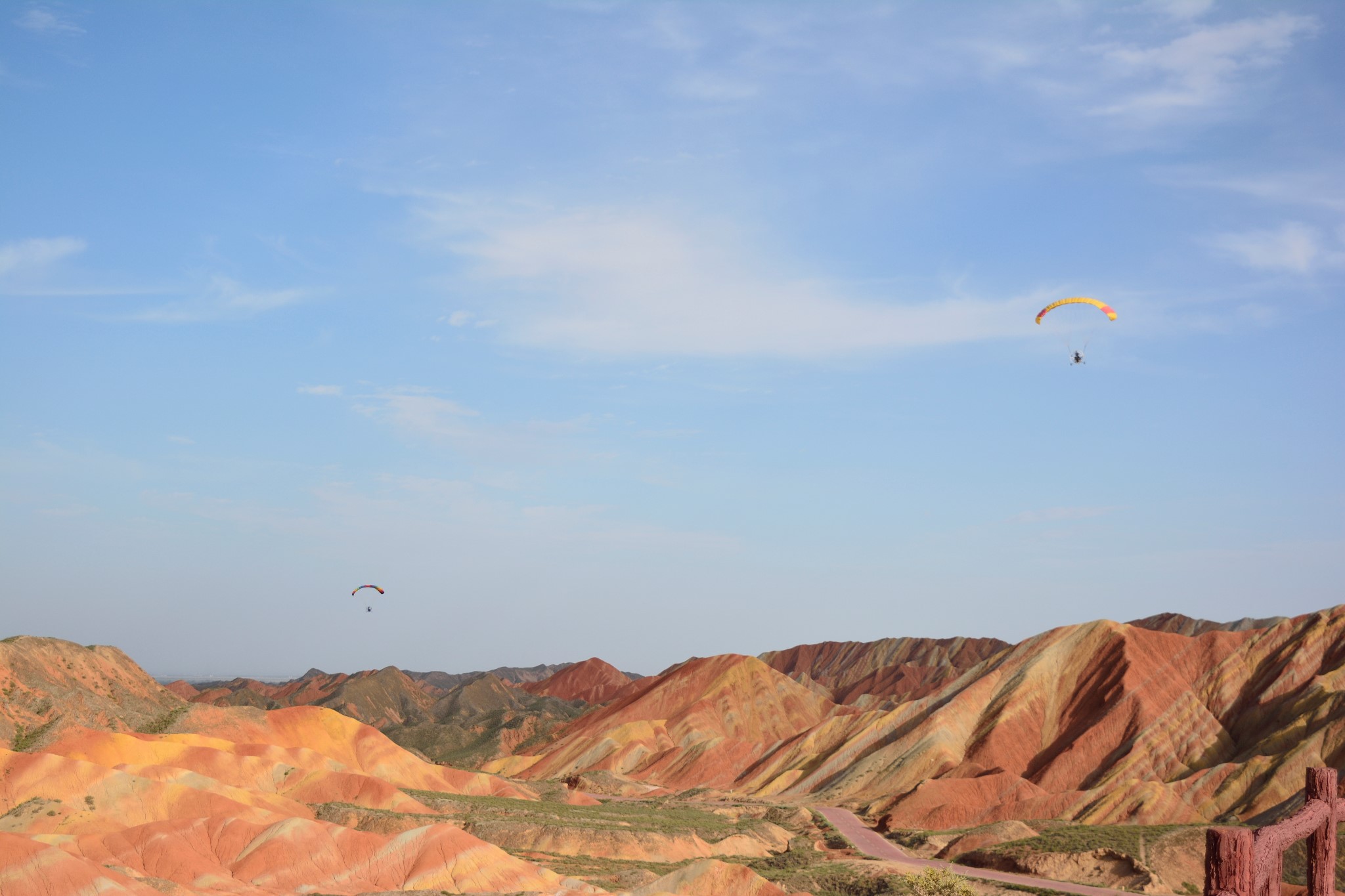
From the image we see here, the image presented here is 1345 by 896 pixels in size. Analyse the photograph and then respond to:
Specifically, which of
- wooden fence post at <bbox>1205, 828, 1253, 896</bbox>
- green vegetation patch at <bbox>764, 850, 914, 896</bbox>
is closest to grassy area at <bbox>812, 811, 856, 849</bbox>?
green vegetation patch at <bbox>764, 850, 914, 896</bbox>

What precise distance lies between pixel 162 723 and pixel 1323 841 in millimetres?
125300

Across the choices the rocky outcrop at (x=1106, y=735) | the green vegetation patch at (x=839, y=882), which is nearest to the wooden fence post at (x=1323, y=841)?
the green vegetation patch at (x=839, y=882)

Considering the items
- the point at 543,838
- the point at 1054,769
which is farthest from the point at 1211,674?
the point at 543,838

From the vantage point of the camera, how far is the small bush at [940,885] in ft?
201

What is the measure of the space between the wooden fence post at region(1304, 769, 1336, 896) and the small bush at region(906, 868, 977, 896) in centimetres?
5322

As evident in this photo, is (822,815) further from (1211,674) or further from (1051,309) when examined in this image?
(1051,309)

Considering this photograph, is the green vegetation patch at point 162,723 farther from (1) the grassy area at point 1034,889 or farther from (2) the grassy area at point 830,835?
(1) the grassy area at point 1034,889

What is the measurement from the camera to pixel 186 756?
328 ft

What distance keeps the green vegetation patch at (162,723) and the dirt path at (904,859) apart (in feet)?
226

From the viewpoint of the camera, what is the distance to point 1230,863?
920 centimetres

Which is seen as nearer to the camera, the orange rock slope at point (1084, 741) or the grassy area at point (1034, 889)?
the grassy area at point (1034, 889)

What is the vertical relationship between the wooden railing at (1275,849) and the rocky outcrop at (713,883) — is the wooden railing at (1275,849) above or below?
above

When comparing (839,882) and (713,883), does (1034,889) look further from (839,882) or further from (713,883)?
(713,883)

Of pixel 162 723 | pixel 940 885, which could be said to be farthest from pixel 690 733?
pixel 940 885
